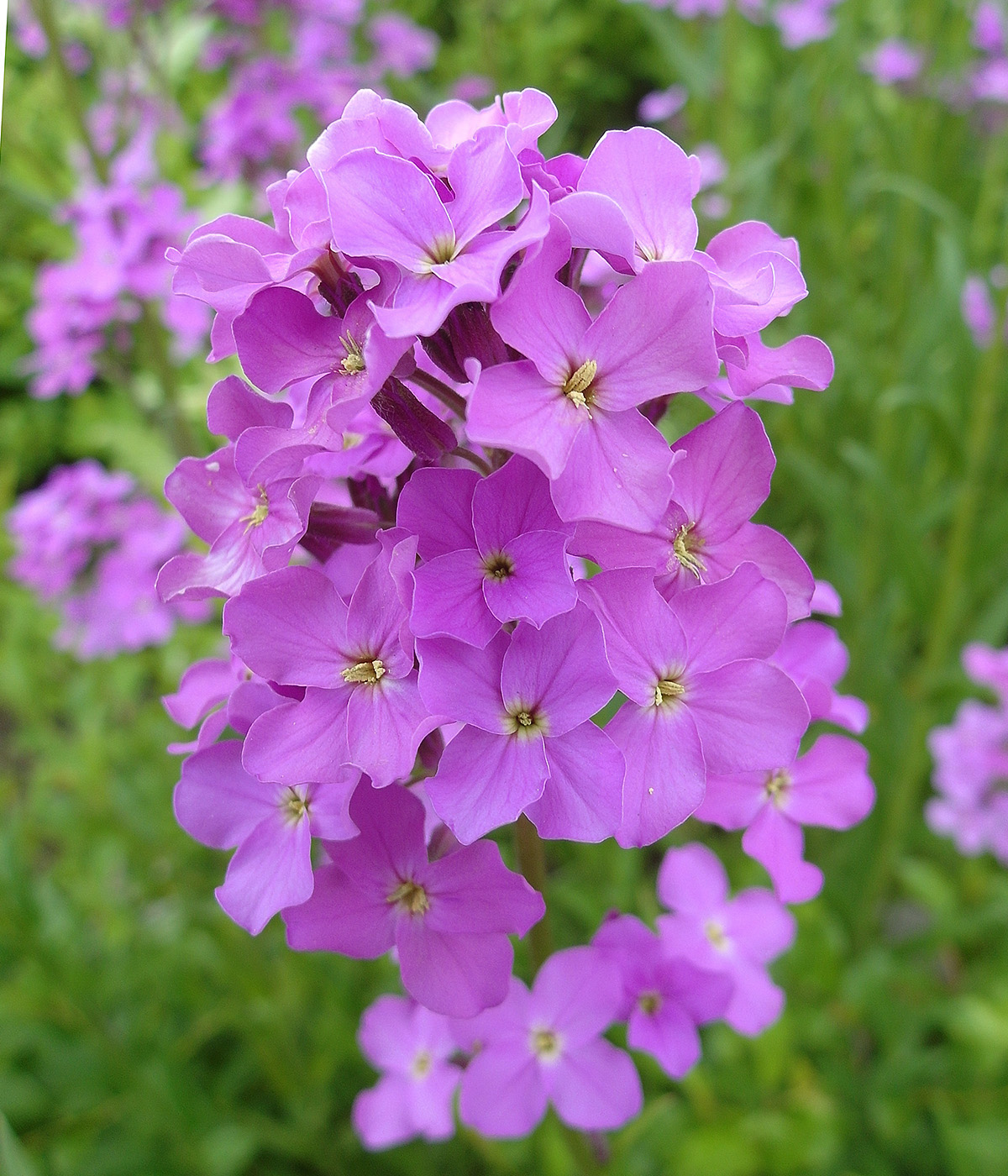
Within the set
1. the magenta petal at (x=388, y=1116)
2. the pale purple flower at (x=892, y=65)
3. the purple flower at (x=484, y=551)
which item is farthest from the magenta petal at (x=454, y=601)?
the pale purple flower at (x=892, y=65)

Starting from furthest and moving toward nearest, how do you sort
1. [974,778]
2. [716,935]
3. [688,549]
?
→ 1. [974,778]
2. [716,935]
3. [688,549]

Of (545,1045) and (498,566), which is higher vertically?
(498,566)

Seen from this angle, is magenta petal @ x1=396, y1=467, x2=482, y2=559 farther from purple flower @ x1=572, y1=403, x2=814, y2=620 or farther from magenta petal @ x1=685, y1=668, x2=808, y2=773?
magenta petal @ x1=685, y1=668, x2=808, y2=773

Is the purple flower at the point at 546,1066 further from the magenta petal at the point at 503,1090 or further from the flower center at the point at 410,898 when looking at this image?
the flower center at the point at 410,898

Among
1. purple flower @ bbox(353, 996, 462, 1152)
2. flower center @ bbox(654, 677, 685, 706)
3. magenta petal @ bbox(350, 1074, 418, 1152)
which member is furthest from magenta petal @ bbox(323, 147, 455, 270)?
magenta petal @ bbox(350, 1074, 418, 1152)

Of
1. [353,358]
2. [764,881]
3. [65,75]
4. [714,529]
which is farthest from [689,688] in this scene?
[65,75]

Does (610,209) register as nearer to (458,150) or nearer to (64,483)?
(458,150)

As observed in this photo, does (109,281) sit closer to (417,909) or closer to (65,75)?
(65,75)
